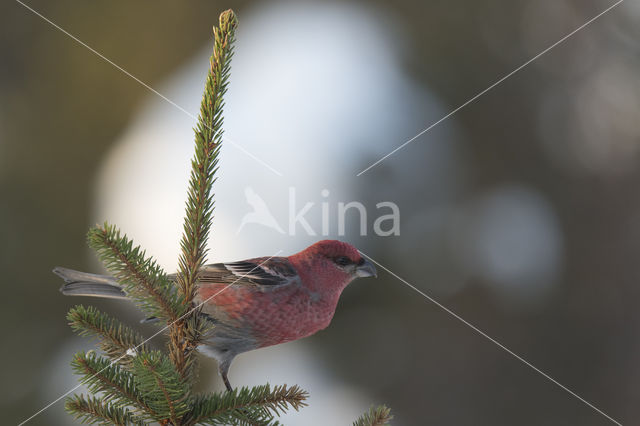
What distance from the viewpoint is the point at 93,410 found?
1380 mm

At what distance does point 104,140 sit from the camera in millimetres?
4184

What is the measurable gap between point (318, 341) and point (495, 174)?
2.12m

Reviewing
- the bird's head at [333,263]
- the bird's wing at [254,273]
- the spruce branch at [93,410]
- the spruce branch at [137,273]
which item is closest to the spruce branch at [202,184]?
the spruce branch at [137,273]

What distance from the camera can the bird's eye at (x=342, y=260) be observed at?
2.02 meters

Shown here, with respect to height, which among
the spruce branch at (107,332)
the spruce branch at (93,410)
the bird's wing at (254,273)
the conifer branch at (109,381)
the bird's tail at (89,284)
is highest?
the bird's tail at (89,284)

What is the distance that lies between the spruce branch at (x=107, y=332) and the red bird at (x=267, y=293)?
0.25 feet

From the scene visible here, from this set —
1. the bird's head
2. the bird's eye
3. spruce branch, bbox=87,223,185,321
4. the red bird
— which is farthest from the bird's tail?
the bird's eye

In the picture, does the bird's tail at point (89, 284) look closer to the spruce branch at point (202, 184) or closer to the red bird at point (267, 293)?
the red bird at point (267, 293)

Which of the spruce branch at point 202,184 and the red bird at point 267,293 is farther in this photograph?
the red bird at point 267,293

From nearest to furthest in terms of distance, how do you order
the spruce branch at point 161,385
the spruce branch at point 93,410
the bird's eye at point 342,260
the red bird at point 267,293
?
the spruce branch at point 161,385, the spruce branch at point 93,410, the red bird at point 267,293, the bird's eye at point 342,260

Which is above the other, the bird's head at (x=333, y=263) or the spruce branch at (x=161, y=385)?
the bird's head at (x=333, y=263)

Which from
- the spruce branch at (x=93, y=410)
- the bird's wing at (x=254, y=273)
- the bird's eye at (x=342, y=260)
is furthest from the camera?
the bird's eye at (x=342, y=260)

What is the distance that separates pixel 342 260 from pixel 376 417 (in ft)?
2.22

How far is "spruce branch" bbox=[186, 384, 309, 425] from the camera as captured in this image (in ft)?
4.60
